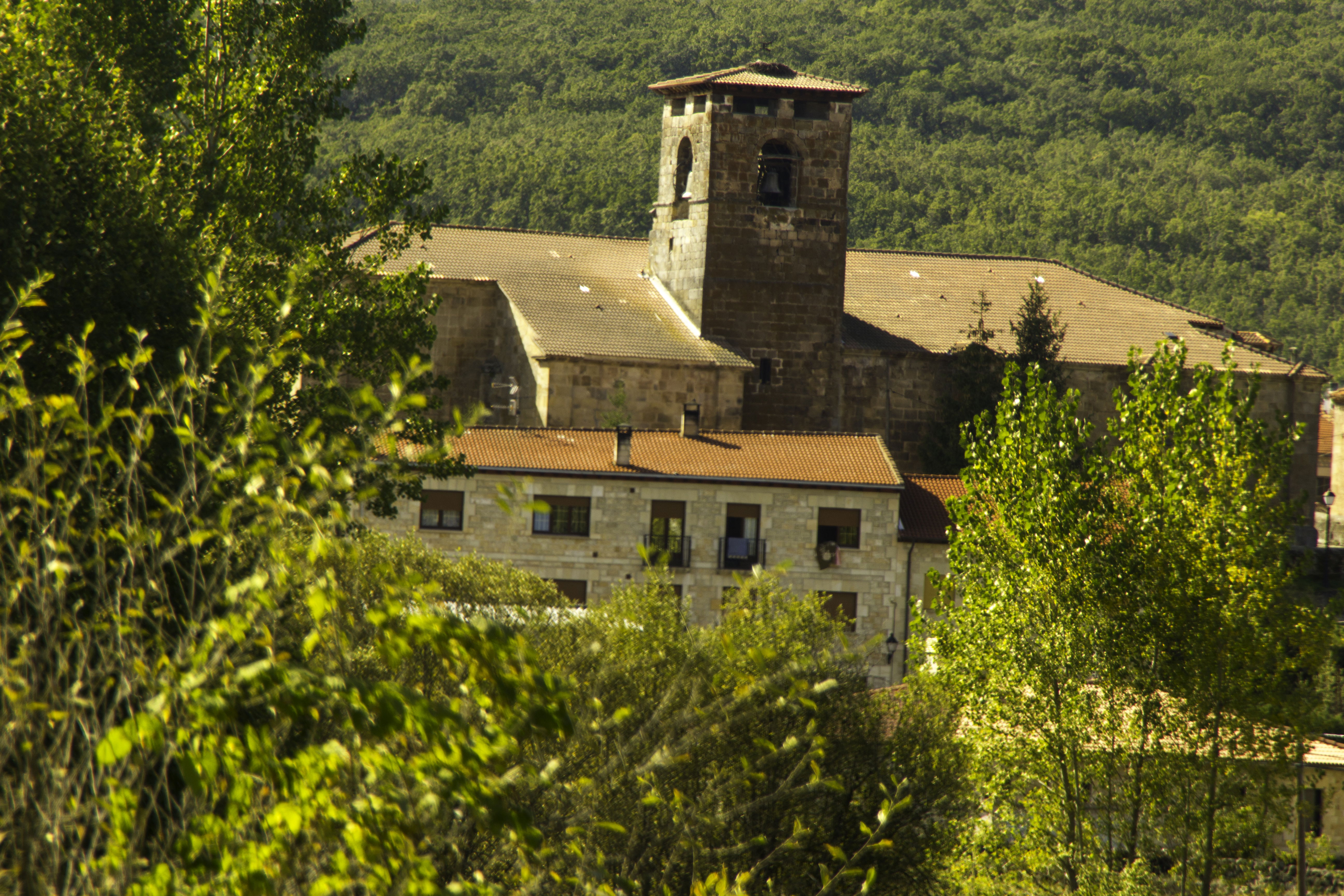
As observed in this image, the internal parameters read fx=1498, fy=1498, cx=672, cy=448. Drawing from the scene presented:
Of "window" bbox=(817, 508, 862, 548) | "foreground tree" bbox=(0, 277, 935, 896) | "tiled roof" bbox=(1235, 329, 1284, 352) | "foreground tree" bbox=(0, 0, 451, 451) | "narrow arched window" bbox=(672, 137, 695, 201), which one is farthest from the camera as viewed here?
"tiled roof" bbox=(1235, 329, 1284, 352)

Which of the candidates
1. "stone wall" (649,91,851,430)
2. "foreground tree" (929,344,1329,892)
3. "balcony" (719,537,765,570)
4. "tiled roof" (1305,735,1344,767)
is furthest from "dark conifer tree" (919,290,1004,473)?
"foreground tree" (929,344,1329,892)

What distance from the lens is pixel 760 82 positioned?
3528 centimetres

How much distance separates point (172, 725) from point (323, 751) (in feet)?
2.49

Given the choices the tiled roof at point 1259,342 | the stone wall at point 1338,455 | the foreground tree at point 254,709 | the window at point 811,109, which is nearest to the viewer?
the foreground tree at point 254,709

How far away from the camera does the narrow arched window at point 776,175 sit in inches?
1405

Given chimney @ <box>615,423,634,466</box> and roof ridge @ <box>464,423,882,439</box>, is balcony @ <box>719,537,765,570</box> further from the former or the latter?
roof ridge @ <box>464,423,882,439</box>

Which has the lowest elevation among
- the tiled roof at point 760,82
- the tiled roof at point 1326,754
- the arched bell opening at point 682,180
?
the tiled roof at point 1326,754

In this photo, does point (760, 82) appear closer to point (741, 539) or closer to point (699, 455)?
point (699, 455)

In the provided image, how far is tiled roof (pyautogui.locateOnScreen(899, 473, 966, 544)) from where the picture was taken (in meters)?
29.4

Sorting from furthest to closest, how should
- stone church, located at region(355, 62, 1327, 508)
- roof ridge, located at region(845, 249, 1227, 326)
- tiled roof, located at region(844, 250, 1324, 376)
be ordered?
roof ridge, located at region(845, 249, 1227, 326)
tiled roof, located at region(844, 250, 1324, 376)
stone church, located at region(355, 62, 1327, 508)

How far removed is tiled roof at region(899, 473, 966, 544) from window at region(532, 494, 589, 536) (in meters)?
6.22

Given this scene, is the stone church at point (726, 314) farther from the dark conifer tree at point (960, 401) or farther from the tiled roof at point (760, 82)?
the dark conifer tree at point (960, 401)

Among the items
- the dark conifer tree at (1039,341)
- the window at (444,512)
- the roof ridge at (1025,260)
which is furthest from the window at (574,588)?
the roof ridge at (1025,260)

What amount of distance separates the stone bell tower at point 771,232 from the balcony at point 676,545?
648 centimetres
